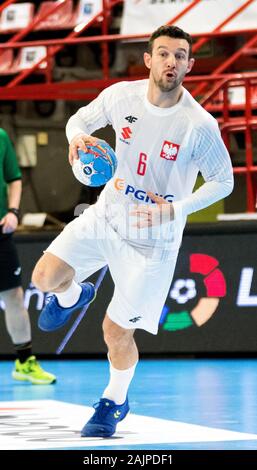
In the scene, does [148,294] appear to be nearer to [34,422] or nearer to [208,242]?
[34,422]

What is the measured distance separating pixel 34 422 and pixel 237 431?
1.38 m

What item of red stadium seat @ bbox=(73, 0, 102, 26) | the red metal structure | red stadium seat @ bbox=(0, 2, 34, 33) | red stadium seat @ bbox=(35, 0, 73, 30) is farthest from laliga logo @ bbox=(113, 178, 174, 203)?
red stadium seat @ bbox=(0, 2, 34, 33)

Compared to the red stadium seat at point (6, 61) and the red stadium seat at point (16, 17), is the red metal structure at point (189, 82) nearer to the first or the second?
the red stadium seat at point (6, 61)

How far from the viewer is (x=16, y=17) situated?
16.9m

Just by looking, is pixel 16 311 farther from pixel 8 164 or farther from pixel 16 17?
pixel 16 17

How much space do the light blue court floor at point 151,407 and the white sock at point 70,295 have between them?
0.74 meters

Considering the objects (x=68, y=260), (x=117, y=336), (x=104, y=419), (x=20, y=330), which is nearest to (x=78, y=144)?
(x=68, y=260)

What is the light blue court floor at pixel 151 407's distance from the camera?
20.2 ft

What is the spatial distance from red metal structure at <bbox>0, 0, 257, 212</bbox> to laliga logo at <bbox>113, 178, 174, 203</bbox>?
18.0 ft

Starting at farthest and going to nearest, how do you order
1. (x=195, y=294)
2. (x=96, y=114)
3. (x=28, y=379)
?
(x=195, y=294) < (x=28, y=379) < (x=96, y=114)

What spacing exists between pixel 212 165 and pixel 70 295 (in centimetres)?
124

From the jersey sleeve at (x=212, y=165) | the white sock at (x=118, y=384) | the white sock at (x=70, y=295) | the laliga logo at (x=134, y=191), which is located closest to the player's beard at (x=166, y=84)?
the jersey sleeve at (x=212, y=165)

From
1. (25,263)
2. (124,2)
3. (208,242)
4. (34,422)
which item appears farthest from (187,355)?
(124,2)

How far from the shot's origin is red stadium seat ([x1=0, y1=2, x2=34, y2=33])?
16781mm
